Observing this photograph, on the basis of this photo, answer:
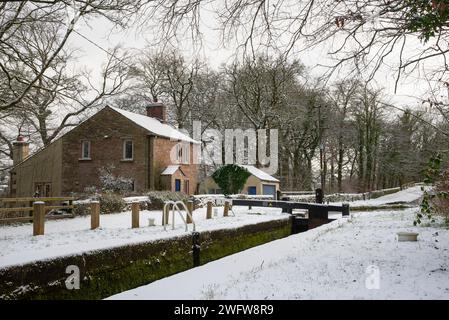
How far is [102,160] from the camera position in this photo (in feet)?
100

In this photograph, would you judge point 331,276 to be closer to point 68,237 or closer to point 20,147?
point 68,237

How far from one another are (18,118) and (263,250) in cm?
1019

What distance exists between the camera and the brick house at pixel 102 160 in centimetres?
2962

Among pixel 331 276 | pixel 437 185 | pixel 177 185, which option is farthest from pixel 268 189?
pixel 331 276

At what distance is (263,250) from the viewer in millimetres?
11734

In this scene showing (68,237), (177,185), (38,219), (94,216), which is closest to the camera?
(68,237)

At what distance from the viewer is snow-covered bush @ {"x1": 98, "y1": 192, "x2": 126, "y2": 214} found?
65.9ft

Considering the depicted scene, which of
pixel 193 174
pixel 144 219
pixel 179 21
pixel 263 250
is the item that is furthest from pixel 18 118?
pixel 193 174

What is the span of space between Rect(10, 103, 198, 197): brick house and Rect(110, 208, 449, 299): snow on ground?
20477 mm

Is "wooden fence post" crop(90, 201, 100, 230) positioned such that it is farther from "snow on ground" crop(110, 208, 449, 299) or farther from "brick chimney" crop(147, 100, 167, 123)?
"brick chimney" crop(147, 100, 167, 123)

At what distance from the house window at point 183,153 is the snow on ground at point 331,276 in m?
23.6

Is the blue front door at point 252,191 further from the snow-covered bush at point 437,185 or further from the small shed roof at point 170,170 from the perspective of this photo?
the snow-covered bush at point 437,185

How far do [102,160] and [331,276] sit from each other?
2613 centimetres

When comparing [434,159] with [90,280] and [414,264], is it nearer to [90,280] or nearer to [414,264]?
[414,264]
